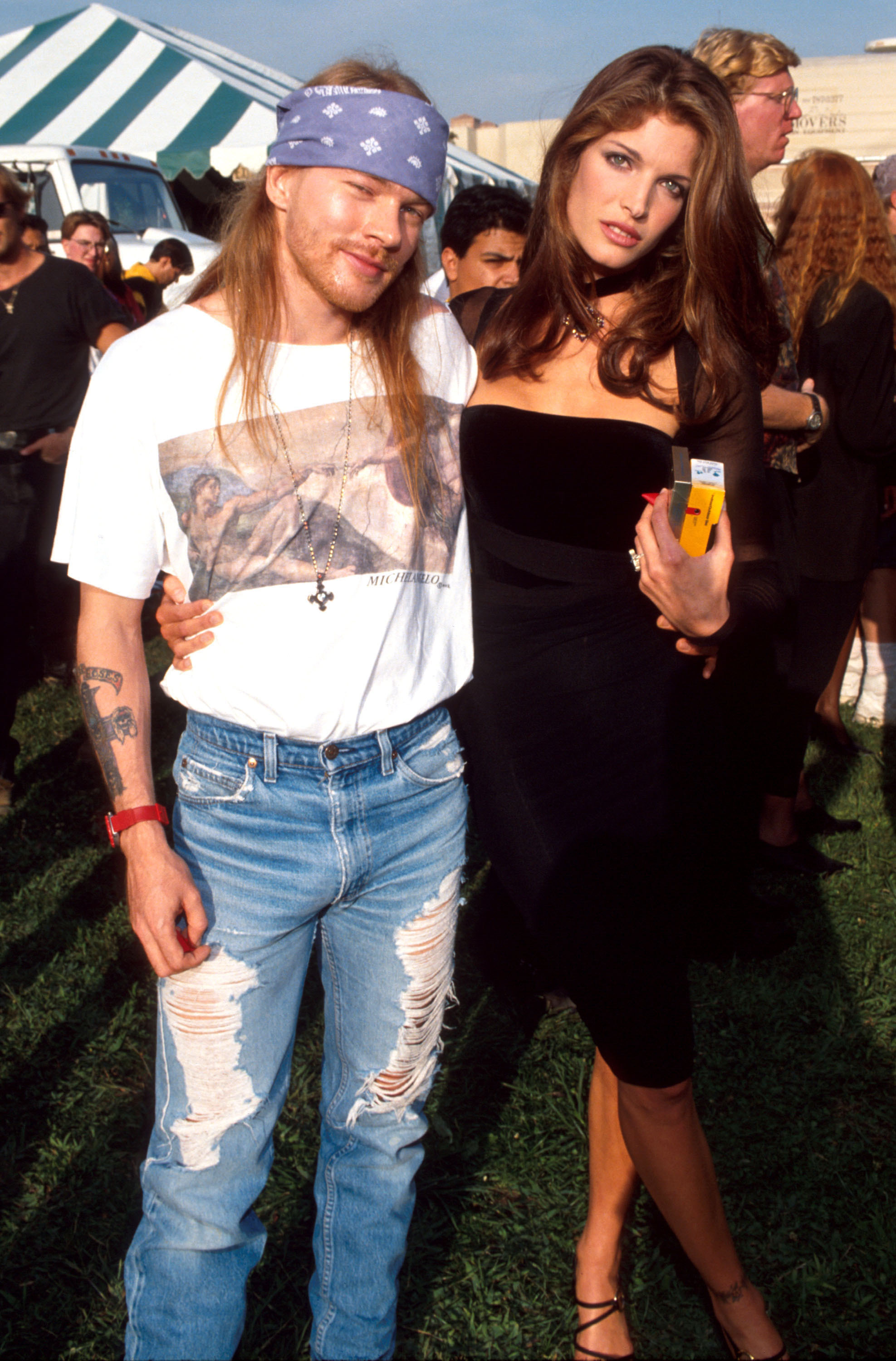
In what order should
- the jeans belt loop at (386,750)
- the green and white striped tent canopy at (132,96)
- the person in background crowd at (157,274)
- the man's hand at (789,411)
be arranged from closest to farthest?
the jeans belt loop at (386,750)
the man's hand at (789,411)
the person in background crowd at (157,274)
the green and white striped tent canopy at (132,96)

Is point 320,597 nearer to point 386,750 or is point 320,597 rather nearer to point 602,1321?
point 386,750

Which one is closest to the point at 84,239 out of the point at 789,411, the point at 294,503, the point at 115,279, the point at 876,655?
the point at 115,279

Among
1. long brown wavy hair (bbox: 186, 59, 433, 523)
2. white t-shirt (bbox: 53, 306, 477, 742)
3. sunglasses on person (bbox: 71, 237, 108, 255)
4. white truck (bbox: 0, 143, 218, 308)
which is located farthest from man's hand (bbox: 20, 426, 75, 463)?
white truck (bbox: 0, 143, 218, 308)

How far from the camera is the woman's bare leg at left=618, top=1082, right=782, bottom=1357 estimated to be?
200 centimetres

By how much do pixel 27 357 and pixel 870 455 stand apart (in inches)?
147

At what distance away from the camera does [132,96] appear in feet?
48.3

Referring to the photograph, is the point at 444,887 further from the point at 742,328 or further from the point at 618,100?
the point at 618,100

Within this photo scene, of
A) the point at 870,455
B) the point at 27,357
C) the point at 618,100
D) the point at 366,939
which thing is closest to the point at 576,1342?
the point at 366,939

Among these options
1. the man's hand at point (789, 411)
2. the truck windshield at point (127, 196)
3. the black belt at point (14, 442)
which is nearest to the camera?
the man's hand at point (789, 411)

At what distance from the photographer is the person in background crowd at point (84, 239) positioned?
26.1 feet

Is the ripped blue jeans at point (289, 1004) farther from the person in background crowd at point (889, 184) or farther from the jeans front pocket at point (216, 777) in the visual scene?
the person in background crowd at point (889, 184)

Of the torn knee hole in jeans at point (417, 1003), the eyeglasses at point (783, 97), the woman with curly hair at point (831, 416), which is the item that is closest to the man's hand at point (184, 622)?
the torn knee hole in jeans at point (417, 1003)

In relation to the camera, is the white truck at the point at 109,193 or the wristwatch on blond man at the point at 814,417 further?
Result: the white truck at the point at 109,193

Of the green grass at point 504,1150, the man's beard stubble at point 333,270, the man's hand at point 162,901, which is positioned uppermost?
the man's beard stubble at point 333,270
